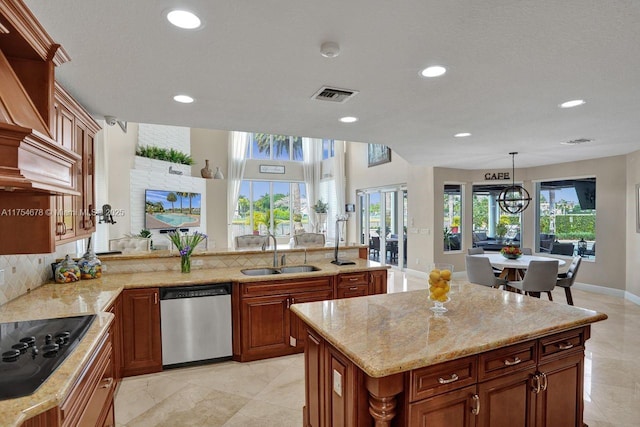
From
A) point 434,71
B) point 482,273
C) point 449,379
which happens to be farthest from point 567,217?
point 449,379

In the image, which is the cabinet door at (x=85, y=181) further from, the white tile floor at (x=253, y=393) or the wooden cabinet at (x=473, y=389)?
the wooden cabinet at (x=473, y=389)

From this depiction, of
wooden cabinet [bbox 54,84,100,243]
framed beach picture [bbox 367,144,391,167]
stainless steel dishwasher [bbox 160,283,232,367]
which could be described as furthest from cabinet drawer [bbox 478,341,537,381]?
framed beach picture [bbox 367,144,391,167]

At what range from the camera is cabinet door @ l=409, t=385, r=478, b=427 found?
1474 mm

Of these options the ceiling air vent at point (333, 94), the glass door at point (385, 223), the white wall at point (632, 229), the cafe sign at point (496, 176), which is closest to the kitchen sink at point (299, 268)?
the ceiling air vent at point (333, 94)

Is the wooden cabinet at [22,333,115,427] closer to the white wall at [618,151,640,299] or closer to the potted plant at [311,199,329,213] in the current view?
the white wall at [618,151,640,299]

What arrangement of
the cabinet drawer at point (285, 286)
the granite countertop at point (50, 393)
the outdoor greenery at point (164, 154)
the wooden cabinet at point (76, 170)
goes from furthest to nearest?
the outdoor greenery at point (164, 154)
the cabinet drawer at point (285, 286)
the wooden cabinet at point (76, 170)
the granite countertop at point (50, 393)

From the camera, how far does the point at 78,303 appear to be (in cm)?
229

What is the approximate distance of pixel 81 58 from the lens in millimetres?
2055

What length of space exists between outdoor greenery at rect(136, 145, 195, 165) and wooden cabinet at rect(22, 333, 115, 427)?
19.3 ft

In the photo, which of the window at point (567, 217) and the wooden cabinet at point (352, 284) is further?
the window at point (567, 217)

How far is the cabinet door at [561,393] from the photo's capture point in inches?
72.0

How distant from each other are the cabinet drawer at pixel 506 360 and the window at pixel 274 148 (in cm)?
927

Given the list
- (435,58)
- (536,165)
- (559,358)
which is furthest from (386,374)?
(536,165)

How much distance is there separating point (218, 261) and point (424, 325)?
2640 millimetres
